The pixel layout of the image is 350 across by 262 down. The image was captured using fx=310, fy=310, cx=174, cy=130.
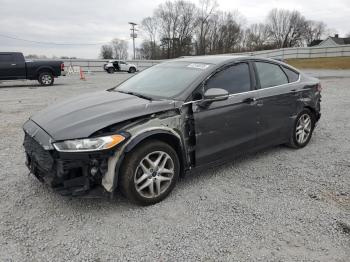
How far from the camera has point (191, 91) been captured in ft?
11.8

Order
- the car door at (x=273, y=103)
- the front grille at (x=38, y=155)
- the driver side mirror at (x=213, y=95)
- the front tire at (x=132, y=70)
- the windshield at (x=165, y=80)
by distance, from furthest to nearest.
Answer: the front tire at (x=132, y=70), the car door at (x=273, y=103), the windshield at (x=165, y=80), the driver side mirror at (x=213, y=95), the front grille at (x=38, y=155)

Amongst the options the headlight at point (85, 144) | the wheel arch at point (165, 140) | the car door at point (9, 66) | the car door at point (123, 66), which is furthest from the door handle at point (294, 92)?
the car door at point (123, 66)

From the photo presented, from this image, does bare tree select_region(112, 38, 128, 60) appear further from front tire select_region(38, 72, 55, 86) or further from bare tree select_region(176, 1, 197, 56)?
front tire select_region(38, 72, 55, 86)

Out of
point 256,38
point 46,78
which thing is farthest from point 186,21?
point 46,78

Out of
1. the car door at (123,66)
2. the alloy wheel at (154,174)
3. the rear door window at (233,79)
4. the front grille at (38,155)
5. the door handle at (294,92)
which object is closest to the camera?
the front grille at (38,155)

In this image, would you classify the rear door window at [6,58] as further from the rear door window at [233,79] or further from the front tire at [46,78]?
the rear door window at [233,79]

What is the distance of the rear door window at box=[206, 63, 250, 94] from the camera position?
152 inches

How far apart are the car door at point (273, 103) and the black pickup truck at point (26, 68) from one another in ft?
45.5

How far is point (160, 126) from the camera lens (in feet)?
10.8

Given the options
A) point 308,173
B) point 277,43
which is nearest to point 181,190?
point 308,173

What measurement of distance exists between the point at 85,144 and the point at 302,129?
12.4 feet

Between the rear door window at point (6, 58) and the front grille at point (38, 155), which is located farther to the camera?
the rear door window at point (6, 58)

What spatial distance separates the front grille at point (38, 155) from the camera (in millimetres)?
3000

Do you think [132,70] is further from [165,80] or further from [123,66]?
[165,80]
